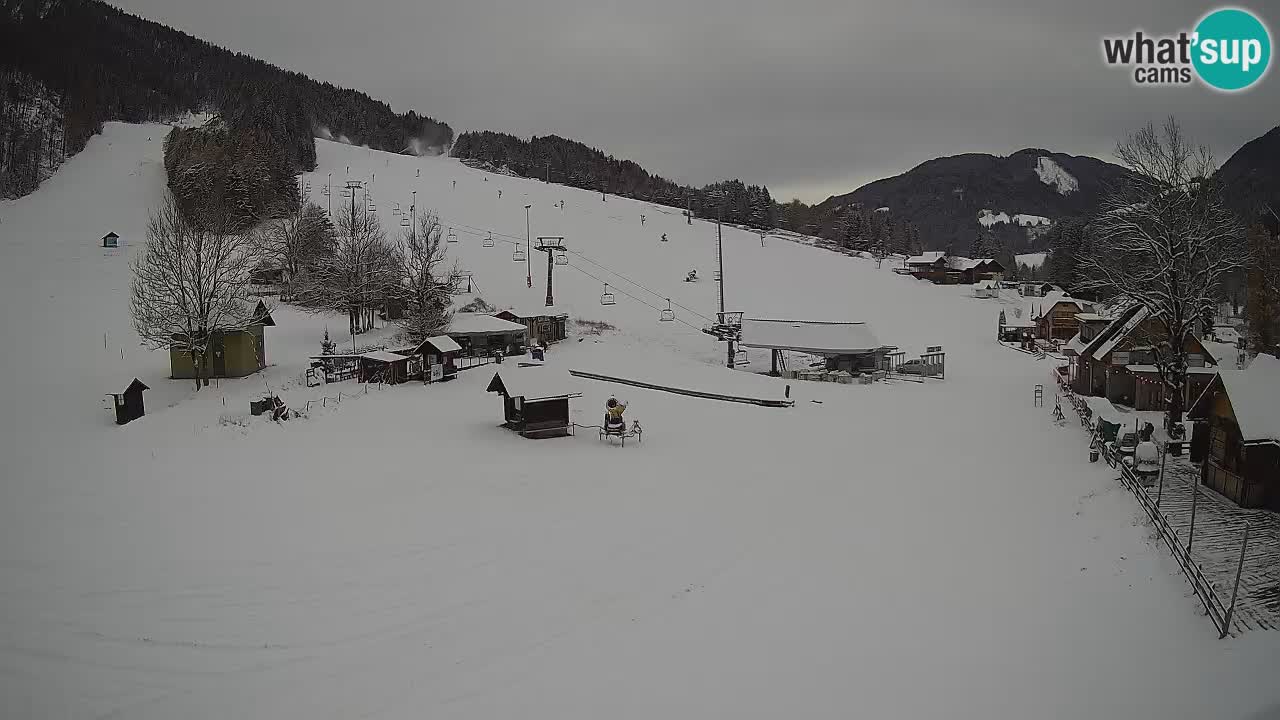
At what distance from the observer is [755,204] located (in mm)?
109938

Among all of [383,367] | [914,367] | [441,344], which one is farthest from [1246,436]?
[383,367]

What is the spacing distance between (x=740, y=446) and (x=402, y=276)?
29.2 metres

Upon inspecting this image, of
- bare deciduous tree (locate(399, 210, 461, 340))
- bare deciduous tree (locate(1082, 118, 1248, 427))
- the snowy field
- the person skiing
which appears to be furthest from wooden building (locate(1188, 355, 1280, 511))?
bare deciduous tree (locate(399, 210, 461, 340))

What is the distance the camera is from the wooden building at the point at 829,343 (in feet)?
130

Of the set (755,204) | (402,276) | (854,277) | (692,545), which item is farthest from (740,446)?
(755,204)

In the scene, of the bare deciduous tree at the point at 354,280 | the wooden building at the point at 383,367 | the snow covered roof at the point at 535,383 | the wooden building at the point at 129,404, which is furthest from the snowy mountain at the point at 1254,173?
the bare deciduous tree at the point at 354,280

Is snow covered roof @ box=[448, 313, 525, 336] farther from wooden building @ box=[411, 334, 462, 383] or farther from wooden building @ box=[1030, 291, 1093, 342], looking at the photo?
wooden building @ box=[1030, 291, 1093, 342]

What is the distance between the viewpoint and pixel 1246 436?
15.5 m

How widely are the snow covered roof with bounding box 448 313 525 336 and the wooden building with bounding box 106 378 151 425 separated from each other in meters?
16.1

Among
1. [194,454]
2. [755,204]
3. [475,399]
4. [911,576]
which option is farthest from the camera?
[755,204]

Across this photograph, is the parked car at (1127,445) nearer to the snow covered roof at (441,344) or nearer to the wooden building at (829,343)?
the wooden building at (829,343)

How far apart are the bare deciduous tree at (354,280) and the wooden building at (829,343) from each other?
881 inches

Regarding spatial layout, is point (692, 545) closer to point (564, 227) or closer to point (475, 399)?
point (475, 399)

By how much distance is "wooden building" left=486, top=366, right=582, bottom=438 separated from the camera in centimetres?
2270
